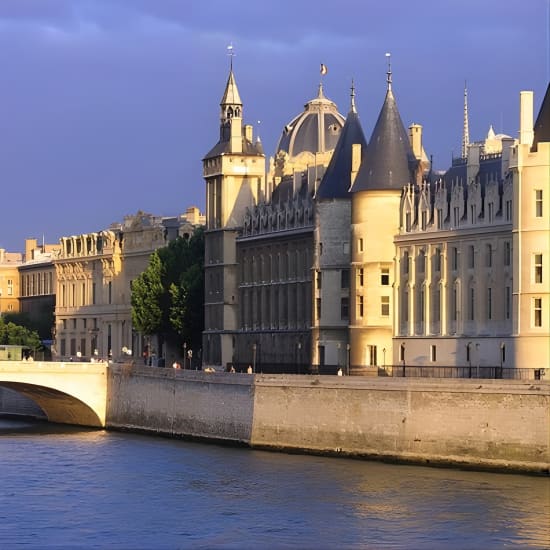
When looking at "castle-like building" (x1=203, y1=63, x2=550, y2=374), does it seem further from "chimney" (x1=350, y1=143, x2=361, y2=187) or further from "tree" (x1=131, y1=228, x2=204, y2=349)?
"tree" (x1=131, y1=228, x2=204, y2=349)

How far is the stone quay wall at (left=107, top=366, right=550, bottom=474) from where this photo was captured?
6919cm

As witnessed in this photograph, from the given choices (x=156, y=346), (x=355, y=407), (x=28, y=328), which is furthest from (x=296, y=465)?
(x=28, y=328)

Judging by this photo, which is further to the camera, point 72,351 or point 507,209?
point 72,351

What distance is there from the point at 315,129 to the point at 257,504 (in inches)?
2063

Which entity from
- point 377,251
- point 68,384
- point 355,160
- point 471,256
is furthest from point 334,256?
point 68,384

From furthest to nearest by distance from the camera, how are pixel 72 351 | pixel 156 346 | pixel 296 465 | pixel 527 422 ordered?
1. pixel 72 351
2. pixel 156 346
3. pixel 296 465
4. pixel 527 422

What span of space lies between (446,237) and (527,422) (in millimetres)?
17434

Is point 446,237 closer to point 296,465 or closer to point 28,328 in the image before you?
point 296,465

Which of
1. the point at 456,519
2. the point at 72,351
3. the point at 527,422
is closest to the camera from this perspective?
the point at 456,519

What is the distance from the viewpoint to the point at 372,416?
2963 inches

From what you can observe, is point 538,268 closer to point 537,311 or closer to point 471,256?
point 537,311

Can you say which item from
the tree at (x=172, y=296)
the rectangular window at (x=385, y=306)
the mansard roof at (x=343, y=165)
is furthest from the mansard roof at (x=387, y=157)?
the tree at (x=172, y=296)

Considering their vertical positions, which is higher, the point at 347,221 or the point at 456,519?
the point at 347,221

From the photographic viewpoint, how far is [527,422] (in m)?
68.8
